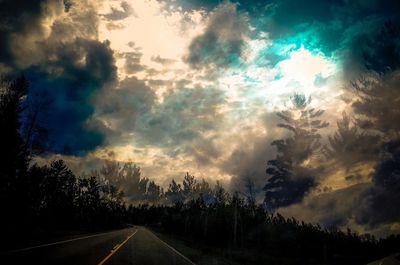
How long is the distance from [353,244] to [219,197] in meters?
46.3

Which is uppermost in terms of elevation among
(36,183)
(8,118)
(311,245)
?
(8,118)

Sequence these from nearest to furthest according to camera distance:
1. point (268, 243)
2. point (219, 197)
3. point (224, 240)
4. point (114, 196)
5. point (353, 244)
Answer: point (268, 243), point (224, 240), point (353, 244), point (219, 197), point (114, 196)

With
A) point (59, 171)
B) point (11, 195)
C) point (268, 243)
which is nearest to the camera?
point (11, 195)

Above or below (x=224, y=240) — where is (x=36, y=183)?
above

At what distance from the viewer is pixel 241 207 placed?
328ft

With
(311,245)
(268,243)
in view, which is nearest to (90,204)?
(268,243)

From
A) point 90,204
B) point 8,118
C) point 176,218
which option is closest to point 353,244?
point 176,218

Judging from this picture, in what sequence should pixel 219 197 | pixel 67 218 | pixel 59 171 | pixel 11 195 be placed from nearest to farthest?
pixel 11 195, pixel 67 218, pixel 59 171, pixel 219 197

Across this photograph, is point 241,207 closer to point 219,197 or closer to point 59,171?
point 219,197

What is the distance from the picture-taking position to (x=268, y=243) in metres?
70.5

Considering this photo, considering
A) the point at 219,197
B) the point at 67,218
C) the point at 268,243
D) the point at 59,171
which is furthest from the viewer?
the point at 219,197

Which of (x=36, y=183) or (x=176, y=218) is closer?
(x=36, y=183)

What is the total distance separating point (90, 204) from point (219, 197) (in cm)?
4624

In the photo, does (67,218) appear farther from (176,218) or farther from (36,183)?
(176,218)
